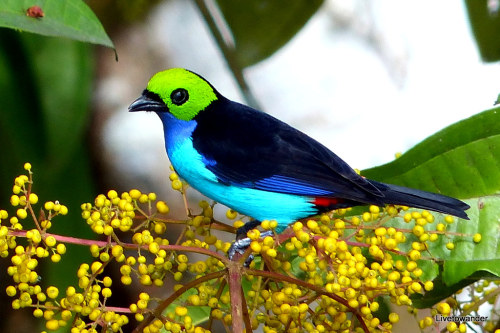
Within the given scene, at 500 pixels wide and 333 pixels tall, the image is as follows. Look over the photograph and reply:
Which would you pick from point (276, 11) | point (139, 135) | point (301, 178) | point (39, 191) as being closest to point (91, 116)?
point (139, 135)

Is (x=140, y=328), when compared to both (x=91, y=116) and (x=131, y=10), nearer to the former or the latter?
(x=131, y=10)

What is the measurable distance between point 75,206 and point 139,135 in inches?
38.8

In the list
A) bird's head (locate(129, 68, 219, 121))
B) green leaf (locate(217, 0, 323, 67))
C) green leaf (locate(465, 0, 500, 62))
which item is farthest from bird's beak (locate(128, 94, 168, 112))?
green leaf (locate(465, 0, 500, 62))

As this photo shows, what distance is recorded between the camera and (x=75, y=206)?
3197 mm

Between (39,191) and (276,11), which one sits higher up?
(276,11)

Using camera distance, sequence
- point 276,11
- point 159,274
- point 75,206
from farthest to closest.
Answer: point 75,206
point 276,11
point 159,274

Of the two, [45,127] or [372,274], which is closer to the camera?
[372,274]

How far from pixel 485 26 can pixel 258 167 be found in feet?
3.59

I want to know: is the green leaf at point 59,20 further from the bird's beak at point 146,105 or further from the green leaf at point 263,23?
the green leaf at point 263,23

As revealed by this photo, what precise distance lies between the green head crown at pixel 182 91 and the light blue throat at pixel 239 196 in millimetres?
86

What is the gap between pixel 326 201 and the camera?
1.84m

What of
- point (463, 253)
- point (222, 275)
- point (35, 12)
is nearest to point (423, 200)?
point (463, 253)

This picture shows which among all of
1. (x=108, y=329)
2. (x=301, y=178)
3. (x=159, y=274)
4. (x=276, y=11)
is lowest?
(x=108, y=329)

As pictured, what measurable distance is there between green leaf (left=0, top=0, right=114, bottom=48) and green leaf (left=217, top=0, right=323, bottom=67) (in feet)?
3.42
